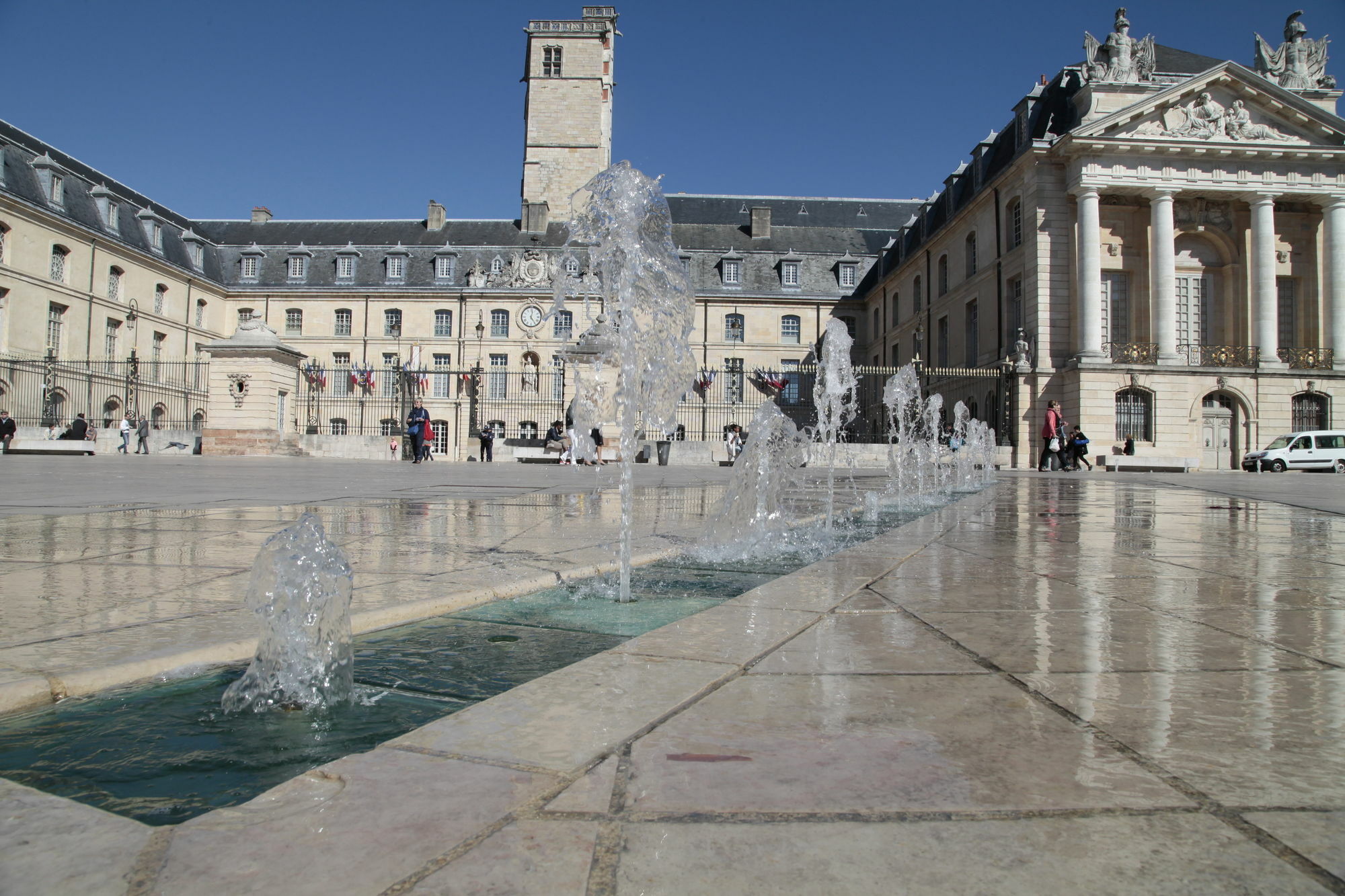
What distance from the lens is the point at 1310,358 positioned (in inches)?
1012

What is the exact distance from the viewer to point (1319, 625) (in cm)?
228

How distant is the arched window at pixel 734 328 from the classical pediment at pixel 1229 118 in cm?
2103

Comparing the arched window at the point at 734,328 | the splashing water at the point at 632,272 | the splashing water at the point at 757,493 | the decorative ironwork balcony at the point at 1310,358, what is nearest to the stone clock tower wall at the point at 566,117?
the arched window at the point at 734,328

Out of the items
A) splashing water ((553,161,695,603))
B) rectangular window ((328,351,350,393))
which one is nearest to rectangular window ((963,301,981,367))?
rectangular window ((328,351,350,393))

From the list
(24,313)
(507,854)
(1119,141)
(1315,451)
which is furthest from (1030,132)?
(24,313)

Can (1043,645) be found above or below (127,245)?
below

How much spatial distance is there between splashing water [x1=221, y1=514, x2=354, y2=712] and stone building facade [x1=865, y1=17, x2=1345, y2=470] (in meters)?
25.4

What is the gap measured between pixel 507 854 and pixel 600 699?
597 mm

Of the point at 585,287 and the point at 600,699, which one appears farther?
the point at 585,287

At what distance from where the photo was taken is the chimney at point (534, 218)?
44.9 metres

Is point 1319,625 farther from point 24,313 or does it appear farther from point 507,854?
point 24,313

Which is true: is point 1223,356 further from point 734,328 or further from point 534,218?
point 534,218

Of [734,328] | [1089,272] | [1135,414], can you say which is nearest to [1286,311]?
[1135,414]

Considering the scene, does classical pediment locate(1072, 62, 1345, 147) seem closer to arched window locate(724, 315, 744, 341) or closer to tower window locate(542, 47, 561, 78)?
arched window locate(724, 315, 744, 341)
